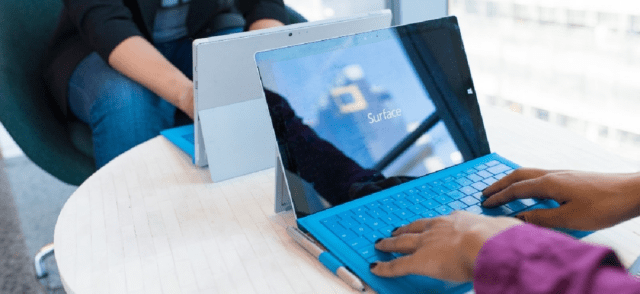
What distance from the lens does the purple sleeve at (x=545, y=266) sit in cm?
40

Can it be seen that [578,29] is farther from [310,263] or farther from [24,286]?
[24,286]

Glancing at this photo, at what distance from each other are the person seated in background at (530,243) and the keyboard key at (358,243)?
0.07 feet

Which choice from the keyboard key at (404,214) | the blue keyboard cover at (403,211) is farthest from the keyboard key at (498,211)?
the keyboard key at (404,214)

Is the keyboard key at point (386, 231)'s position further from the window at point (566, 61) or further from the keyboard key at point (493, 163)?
Answer: the window at point (566, 61)

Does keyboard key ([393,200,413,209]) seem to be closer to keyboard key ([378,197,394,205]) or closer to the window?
keyboard key ([378,197,394,205])

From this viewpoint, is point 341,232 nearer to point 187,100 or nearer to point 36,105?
point 187,100

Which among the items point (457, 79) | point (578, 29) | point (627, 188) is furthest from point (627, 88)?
point (627, 188)

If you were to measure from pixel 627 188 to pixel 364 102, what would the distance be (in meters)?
0.37

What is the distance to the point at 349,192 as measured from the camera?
0.77 m

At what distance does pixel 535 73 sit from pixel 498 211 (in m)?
1.82

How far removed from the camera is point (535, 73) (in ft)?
7.66

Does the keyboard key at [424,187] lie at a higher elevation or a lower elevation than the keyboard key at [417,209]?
lower

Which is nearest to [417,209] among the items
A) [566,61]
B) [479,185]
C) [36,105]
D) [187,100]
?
[479,185]

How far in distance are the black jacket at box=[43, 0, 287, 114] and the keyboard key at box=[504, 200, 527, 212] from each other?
119cm
